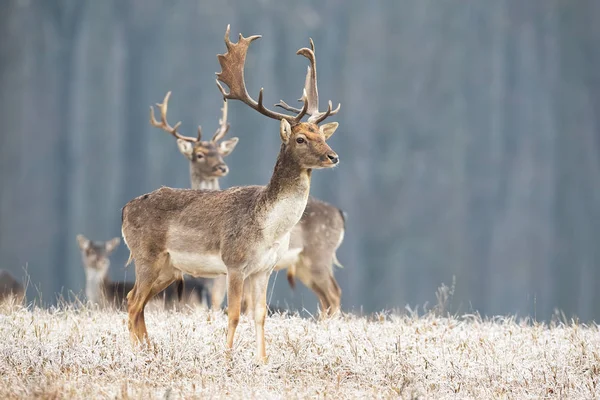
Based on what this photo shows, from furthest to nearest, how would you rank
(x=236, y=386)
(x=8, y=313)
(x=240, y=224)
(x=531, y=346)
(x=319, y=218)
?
(x=319, y=218) < (x=8, y=313) < (x=531, y=346) < (x=240, y=224) < (x=236, y=386)

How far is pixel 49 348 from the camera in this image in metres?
7.06

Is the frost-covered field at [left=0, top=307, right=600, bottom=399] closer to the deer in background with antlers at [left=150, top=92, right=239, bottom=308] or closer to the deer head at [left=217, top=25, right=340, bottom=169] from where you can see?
the deer head at [left=217, top=25, right=340, bottom=169]

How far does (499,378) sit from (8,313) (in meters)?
4.15

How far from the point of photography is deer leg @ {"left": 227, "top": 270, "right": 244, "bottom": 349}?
7141 millimetres

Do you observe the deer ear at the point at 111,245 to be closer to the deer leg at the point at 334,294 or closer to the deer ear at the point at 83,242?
the deer ear at the point at 83,242

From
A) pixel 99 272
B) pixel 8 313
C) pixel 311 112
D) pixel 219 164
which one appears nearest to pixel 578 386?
pixel 311 112

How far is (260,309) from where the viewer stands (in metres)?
7.24

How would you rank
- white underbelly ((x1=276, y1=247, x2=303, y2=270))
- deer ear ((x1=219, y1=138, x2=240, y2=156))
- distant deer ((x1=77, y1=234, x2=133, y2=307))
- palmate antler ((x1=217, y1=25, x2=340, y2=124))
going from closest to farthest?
palmate antler ((x1=217, y1=25, x2=340, y2=124)), white underbelly ((x1=276, y1=247, x2=303, y2=270)), distant deer ((x1=77, y1=234, x2=133, y2=307)), deer ear ((x1=219, y1=138, x2=240, y2=156))

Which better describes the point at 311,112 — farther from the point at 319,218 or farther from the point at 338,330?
the point at 319,218

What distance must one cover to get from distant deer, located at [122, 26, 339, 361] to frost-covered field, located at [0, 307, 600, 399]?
1.14ft

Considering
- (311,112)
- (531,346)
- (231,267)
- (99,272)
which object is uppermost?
(311,112)

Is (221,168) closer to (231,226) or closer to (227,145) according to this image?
(227,145)

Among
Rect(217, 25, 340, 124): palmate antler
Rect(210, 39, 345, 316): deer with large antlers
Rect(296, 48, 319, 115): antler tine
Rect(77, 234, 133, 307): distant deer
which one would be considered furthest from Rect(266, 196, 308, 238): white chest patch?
Rect(77, 234, 133, 307): distant deer

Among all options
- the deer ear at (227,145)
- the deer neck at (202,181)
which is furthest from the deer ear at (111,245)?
the deer ear at (227,145)
